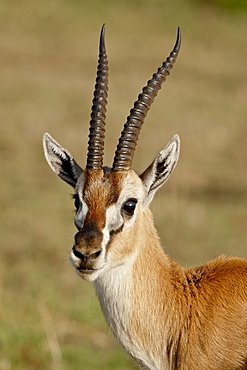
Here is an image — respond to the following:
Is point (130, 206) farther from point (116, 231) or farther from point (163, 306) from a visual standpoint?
point (163, 306)

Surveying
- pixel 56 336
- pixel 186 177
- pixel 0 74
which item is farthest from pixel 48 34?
pixel 56 336

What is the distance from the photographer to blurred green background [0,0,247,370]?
9828 millimetres

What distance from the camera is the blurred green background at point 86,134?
9.83m

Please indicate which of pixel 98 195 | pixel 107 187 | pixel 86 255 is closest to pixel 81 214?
pixel 98 195

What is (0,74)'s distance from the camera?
81.7 feet

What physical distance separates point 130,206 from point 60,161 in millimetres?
890

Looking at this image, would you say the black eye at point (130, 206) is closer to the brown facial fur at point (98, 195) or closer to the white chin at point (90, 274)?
the brown facial fur at point (98, 195)

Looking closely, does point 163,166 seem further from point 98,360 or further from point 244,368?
point 98,360

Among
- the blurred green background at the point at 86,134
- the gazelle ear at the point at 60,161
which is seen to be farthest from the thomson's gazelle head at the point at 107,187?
the blurred green background at the point at 86,134

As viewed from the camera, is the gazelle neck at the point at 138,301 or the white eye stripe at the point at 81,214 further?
the gazelle neck at the point at 138,301

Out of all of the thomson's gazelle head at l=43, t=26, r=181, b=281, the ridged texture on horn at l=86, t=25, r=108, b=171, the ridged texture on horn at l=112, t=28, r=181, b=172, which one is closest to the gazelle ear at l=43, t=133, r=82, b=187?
the thomson's gazelle head at l=43, t=26, r=181, b=281

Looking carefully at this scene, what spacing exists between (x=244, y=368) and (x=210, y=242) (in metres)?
7.67

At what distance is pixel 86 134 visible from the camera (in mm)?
20172

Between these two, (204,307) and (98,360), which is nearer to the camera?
(204,307)
